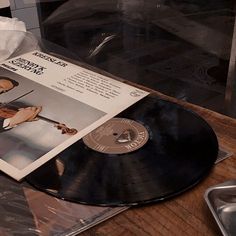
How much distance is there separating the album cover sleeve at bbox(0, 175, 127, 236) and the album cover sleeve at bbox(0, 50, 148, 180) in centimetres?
3

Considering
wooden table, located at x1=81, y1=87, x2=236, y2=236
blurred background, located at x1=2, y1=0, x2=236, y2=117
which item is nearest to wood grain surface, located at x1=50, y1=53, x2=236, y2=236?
wooden table, located at x1=81, y1=87, x2=236, y2=236

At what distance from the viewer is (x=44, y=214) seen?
32 cm

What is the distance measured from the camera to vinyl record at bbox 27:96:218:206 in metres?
0.33

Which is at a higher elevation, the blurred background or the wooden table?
the wooden table

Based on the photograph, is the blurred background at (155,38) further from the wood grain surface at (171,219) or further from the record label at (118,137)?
the wood grain surface at (171,219)

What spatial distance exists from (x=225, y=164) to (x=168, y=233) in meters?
0.12

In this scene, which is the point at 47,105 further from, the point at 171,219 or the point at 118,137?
the point at 171,219

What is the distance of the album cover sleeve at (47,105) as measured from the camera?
392 mm

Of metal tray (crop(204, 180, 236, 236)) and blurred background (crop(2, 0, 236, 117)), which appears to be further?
blurred background (crop(2, 0, 236, 117))

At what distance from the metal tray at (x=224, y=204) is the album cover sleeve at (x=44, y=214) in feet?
0.26

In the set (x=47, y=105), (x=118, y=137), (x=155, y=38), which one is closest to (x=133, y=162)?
(x=118, y=137)

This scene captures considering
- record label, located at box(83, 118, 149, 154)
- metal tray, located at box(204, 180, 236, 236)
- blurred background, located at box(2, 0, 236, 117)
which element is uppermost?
record label, located at box(83, 118, 149, 154)

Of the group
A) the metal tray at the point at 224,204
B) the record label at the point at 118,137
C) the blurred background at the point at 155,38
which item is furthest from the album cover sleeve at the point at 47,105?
the blurred background at the point at 155,38

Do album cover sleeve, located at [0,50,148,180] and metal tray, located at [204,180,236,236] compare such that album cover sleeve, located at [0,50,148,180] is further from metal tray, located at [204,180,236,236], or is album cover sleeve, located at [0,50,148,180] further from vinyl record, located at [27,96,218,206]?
metal tray, located at [204,180,236,236]
